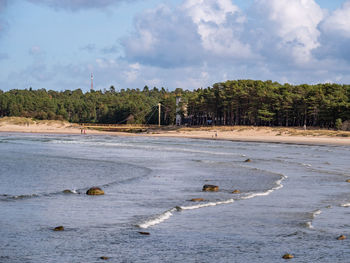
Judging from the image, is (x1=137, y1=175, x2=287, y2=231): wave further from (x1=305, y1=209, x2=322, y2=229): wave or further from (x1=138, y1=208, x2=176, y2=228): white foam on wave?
(x1=305, y1=209, x2=322, y2=229): wave

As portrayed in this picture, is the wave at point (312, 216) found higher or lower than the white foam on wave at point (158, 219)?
higher

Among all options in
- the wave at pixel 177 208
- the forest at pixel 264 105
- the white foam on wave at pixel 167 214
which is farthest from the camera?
the forest at pixel 264 105

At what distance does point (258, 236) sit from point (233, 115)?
130988 mm

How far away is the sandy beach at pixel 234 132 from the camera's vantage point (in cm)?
9196

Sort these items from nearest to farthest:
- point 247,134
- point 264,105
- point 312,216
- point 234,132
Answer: point 312,216 < point 247,134 < point 234,132 < point 264,105

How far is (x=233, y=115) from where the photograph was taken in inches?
5674

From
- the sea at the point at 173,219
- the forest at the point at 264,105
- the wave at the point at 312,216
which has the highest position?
the forest at the point at 264,105

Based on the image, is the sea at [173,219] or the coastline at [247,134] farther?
the coastline at [247,134]

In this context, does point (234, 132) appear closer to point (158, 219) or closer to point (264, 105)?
point (264, 105)

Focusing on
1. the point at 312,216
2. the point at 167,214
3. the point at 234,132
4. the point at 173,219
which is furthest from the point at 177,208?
the point at 234,132

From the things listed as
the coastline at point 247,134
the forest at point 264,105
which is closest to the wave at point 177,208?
the coastline at point 247,134

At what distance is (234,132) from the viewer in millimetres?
119938

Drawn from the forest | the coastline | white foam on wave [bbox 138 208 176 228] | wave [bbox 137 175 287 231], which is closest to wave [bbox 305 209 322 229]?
wave [bbox 137 175 287 231]

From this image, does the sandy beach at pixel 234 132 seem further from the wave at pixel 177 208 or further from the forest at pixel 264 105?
the wave at pixel 177 208
